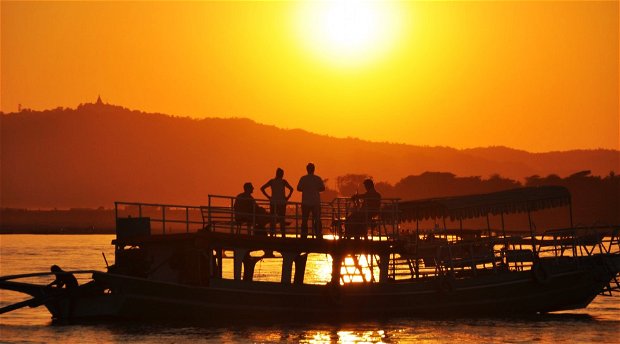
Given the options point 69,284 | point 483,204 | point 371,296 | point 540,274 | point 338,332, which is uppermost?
point 483,204

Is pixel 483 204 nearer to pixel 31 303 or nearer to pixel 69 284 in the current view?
pixel 69 284

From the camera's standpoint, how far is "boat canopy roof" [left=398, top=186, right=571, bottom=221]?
3903 centimetres

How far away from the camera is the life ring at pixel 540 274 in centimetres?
4061

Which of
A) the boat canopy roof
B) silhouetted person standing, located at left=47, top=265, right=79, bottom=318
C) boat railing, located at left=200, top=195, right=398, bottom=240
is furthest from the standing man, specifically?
silhouetted person standing, located at left=47, top=265, right=79, bottom=318

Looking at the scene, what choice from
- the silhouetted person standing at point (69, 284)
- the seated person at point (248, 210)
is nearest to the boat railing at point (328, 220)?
the seated person at point (248, 210)

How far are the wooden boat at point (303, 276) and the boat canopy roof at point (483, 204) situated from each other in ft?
0.15

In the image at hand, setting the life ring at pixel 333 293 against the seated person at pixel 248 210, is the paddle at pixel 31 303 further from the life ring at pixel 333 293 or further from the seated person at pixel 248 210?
the life ring at pixel 333 293

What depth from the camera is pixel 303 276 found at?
36.6 meters

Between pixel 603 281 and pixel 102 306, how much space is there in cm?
1949

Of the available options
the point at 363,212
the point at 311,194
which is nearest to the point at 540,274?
the point at 363,212

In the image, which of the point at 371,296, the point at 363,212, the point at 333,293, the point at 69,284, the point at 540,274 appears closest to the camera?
the point at 69,284

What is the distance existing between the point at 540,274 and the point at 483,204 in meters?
3.78

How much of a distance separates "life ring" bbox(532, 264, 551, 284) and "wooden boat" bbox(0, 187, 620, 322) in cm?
5

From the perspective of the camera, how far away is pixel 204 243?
34.4 metres
